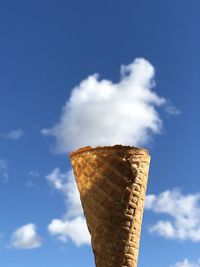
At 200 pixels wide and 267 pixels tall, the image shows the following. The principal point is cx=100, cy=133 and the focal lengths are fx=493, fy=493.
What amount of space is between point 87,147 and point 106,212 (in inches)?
52.7

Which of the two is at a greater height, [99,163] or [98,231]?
[99,163]

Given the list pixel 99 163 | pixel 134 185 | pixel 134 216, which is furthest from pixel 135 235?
pixel 99 163

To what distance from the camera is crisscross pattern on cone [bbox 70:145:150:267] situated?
842cm

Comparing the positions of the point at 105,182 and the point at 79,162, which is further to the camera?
the point at 79,162

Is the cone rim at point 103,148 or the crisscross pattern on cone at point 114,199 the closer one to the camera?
the crisscross pattern on cone at point 114,199

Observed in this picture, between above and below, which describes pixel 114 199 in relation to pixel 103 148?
below

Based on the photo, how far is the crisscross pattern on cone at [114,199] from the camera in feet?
27.6

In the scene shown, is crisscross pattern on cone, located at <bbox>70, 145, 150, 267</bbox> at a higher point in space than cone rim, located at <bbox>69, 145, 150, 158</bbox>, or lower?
lower

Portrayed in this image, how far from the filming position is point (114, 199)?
8.53m

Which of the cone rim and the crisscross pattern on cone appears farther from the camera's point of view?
the cone rim

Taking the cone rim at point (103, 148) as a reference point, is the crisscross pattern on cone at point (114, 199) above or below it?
below

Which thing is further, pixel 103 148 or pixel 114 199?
pixel 103 148

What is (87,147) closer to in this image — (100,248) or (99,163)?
(99,163)

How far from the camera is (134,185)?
8.70 metres
